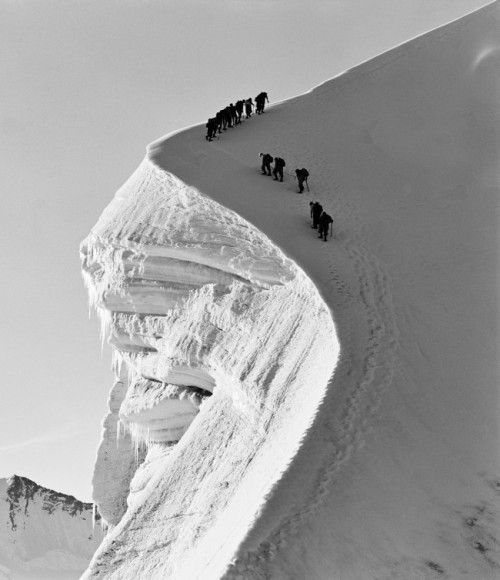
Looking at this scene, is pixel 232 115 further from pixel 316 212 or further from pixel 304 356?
pixel 304 356

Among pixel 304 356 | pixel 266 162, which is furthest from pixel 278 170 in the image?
pixel 304 356

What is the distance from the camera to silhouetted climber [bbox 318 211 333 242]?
53.6 feet

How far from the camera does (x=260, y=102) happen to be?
2738 cm

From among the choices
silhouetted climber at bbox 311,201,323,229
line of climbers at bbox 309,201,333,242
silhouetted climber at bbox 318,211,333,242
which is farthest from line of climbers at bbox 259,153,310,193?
silhouetted climber at bbox 318,211,333,242

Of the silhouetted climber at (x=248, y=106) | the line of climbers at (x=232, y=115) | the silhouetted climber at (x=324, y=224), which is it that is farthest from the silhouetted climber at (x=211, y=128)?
the silhouetted climber at (x=324, y=224)

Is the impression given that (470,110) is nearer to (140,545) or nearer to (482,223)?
(482,223)

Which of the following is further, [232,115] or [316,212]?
[232,115]

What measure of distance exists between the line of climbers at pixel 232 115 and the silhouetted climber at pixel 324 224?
312 inches

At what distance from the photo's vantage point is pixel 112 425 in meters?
22.8

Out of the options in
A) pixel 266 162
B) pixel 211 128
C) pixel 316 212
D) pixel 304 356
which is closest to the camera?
pixel 304 356

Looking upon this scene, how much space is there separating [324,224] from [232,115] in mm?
10258

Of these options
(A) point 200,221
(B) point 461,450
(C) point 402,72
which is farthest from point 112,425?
(C) point 402,72

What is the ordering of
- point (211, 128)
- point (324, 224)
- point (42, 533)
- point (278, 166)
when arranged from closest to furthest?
point (324, 224) → point (278, 166) → point (211, 128) → point (42, 533)

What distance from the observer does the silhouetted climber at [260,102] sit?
27.4 metres
